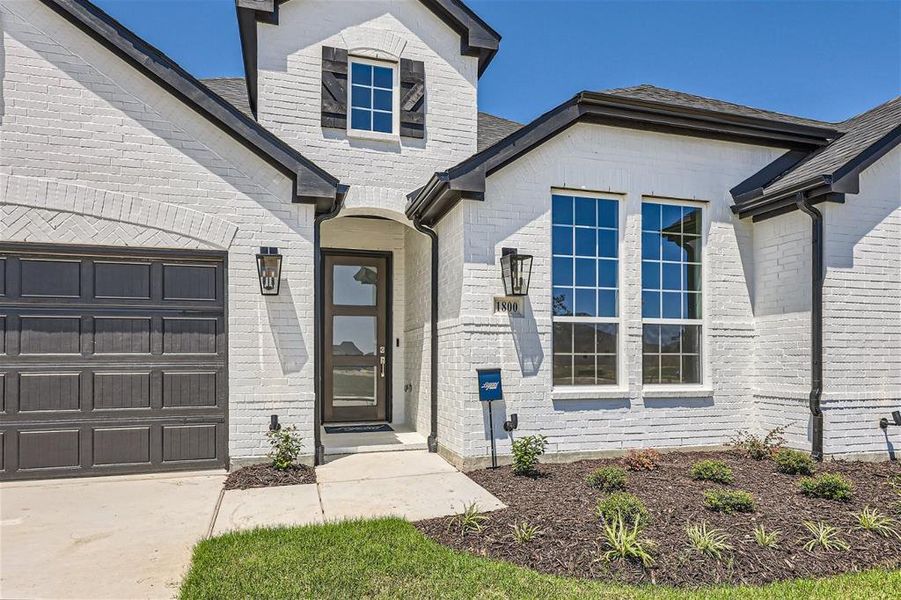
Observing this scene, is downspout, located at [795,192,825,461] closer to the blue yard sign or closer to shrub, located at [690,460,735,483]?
shrub, located at [690,460,735,483]

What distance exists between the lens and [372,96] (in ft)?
25.7

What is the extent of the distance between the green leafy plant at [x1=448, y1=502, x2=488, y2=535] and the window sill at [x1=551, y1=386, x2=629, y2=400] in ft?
7.93

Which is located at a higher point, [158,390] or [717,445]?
[158,390]

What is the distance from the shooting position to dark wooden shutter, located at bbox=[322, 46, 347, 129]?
24.9ft

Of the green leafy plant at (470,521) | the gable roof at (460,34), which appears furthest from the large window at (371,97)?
the green leafy plant at (470,521)

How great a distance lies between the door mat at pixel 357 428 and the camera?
8.45m

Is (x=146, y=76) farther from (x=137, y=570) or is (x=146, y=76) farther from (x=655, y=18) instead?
(x=655, y=18)

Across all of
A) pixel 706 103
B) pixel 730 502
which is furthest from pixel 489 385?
pixel 706 103

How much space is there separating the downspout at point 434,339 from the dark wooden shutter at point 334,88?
175 cm

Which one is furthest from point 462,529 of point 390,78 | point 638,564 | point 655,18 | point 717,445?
point 655,18

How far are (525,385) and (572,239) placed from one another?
2004 millimetres

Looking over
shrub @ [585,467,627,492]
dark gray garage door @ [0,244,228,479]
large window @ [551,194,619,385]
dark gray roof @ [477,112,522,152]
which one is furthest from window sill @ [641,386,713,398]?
dark gray garage door @ [0,244,228,479]

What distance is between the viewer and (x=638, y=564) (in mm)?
3869

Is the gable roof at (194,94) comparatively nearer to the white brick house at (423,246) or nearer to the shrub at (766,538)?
the white brick house at (423,246)
